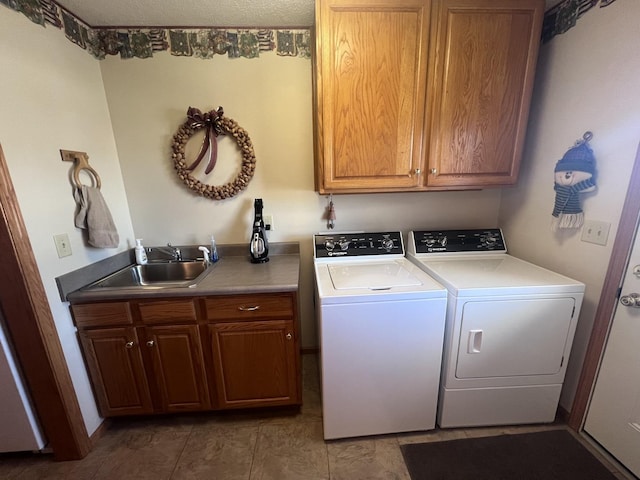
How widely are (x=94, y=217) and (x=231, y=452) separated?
1.57 m

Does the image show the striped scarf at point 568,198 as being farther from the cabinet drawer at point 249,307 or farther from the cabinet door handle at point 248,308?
the cabinet door handle at point 248,308

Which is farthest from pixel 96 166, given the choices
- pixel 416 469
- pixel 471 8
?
pixel 416 469

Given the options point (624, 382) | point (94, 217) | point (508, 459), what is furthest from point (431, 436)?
point (94, 217)

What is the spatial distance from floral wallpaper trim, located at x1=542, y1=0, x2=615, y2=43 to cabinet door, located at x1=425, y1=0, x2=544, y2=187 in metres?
0.16

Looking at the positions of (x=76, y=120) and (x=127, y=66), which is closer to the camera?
(x=76, y=120)

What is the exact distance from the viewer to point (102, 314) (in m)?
1.42

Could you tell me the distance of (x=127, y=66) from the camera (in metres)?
1.72

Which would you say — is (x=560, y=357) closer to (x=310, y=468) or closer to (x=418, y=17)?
(x=310, y=468)

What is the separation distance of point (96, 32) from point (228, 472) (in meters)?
2.75

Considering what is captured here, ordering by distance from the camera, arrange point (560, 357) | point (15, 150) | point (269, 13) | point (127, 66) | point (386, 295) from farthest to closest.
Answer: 1. point (127, 66)
2. point (269, 13)
3. point (560, 357)
4. point (386, 295)
5. point (15, 150)

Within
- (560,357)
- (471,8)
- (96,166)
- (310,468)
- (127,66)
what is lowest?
(310,468)

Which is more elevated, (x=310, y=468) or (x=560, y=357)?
→ (x=560, y=357)

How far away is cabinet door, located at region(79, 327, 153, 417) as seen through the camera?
4.77ft

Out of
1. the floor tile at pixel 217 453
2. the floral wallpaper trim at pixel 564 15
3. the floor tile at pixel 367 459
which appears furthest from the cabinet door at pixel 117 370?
the floral wallpaper trim at pixel 564 15
